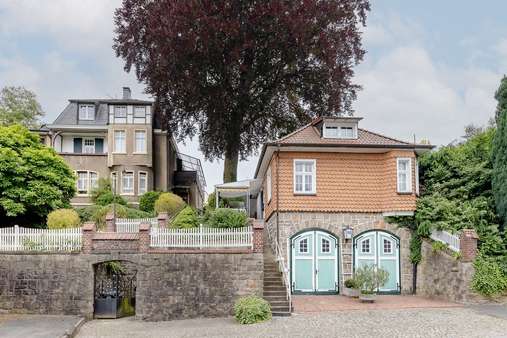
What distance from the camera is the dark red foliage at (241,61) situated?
29797 mm

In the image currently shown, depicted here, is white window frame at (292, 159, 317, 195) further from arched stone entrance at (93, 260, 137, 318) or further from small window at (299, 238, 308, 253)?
arched stone entrance at (93, 260, 137, 318)

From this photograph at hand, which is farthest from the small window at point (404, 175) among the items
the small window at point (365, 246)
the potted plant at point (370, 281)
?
the potted plant at point (370, 281)

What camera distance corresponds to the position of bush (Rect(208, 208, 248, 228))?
901 inches

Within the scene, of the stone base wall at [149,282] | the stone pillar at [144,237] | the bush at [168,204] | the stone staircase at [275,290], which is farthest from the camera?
the bush at [168,204]

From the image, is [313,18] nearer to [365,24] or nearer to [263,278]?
[365,24]

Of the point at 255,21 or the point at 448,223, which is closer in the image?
the point at 448,223

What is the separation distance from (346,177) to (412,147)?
2.83 metres

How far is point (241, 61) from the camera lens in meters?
30.9

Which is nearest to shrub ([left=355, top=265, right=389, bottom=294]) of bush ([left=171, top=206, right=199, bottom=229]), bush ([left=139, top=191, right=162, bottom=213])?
bush ([left=171, top=206, right=199, bottom=229])

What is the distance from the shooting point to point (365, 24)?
111 feet

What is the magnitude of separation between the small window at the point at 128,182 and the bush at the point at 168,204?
5.75 m

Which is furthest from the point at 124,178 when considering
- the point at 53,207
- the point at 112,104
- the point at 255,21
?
the point at 255,21

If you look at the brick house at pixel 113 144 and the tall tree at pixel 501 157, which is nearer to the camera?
the tall tree at pixel 501 157

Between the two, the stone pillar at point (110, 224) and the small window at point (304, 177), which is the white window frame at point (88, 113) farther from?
the small window at point (304, 177)
